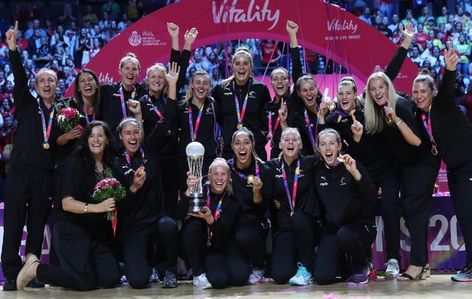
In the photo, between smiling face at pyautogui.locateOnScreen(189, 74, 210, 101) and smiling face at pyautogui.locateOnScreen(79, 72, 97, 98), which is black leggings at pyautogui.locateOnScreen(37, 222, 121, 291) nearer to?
smiling face at pyautogui.locateOnScreen(79, 72, 97, 98)

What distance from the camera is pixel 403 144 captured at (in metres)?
6.72

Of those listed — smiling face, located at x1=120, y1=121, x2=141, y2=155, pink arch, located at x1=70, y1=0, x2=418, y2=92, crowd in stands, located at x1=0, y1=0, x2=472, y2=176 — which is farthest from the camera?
crowd in stands, located at x1=0, y1=0, x2=472, y2=176

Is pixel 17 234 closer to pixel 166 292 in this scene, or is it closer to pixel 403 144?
pixel 166 292

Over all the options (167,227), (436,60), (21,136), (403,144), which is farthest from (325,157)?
(436,60)

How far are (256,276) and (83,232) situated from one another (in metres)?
1.47

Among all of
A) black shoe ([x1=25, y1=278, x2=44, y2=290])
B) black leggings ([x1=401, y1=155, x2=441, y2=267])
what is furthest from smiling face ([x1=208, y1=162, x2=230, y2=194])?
black shoe ([x1=25, y1=278, x2=44, y2=290])

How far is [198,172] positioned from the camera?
6.63 metres

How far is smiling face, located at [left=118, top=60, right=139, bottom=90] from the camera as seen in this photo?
7102mm

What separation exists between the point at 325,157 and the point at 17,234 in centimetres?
263

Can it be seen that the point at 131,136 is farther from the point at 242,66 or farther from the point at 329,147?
the point at 329,147

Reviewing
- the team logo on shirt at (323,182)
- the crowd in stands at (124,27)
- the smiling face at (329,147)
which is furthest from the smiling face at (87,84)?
the crowd in stands at (124,27)

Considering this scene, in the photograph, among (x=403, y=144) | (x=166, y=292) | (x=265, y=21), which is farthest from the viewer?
(x=265, y=21)

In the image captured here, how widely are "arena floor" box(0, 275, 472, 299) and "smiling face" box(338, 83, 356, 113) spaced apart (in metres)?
1.49

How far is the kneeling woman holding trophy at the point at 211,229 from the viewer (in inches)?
254
